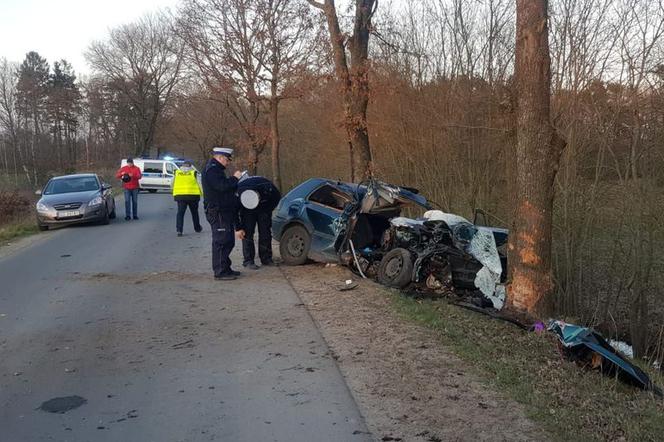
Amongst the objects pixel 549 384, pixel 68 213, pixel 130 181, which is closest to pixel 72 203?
pixel 68 213

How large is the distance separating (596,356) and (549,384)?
83 cm

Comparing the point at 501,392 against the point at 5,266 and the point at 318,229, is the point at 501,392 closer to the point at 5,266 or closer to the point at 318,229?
the point at 318,229

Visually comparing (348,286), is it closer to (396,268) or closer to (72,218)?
(396,268)

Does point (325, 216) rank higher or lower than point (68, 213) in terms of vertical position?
higher

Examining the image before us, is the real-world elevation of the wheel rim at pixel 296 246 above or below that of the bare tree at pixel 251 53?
below

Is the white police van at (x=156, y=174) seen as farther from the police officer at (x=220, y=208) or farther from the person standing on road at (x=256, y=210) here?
the police officer at (x=220, y=208)

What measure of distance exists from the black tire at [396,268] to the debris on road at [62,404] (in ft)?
15.6

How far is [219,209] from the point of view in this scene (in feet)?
30.4

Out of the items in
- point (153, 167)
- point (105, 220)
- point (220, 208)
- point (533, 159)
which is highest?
point (533, 159)

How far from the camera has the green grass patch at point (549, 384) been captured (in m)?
4.04

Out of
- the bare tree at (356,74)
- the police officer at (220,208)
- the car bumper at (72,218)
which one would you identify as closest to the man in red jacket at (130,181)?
the car bumper at (72,218)

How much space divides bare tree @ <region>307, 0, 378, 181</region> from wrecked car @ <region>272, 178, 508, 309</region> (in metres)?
4.38

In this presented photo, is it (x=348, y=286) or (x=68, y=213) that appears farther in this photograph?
(x=68, y=213)

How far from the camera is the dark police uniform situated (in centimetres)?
923
